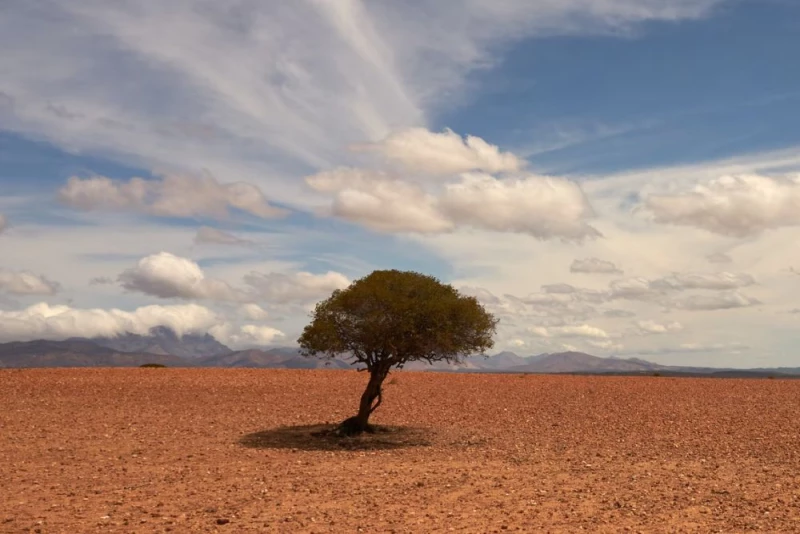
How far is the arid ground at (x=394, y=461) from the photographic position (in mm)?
14641

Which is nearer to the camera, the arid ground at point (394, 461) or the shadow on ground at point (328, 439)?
→ the arid ground at point (394, 461)

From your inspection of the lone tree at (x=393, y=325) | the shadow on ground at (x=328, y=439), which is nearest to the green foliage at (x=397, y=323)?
the lone tree at (x=393, y=325)

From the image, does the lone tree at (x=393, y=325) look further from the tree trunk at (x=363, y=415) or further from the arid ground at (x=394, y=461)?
the arid ground at (x=394, y=461)

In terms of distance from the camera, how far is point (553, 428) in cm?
2944

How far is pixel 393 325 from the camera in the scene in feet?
85.8

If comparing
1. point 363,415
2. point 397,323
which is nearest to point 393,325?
point 397,323

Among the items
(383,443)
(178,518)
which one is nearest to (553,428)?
(383,443)

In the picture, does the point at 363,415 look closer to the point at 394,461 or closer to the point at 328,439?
the point at 328,439

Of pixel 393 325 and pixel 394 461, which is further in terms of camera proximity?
pixel 393 325

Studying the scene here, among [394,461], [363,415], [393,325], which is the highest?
[393,325]

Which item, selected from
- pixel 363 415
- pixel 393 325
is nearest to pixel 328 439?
pixel 363 415

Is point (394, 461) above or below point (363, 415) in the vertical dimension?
below

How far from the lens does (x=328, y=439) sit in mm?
27109

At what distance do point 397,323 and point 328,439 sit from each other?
17.7ft
